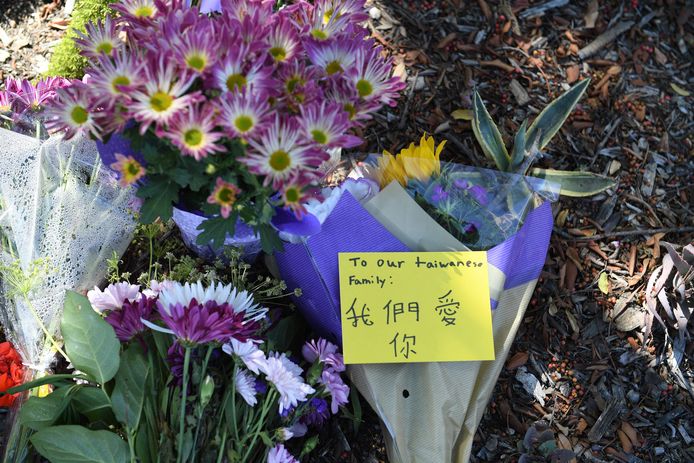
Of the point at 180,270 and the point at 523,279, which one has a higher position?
the point at 180,270

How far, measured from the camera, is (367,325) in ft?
4.49

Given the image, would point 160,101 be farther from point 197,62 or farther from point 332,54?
point 332,54

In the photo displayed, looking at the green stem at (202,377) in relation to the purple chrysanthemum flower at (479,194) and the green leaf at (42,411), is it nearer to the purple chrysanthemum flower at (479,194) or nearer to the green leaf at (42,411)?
the green leaf at (42,411)

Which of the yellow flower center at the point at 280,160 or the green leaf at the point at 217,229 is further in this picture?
the green leaf at the point at 217,229

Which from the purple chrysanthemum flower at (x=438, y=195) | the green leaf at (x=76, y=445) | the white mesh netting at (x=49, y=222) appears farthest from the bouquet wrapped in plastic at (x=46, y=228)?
the purple chrysanthemum flower at (x=438, y=195)

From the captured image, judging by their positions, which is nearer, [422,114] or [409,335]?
[409,335]

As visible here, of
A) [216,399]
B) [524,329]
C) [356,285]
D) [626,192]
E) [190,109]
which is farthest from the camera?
[626,192]

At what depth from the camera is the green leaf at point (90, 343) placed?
1.15 meters

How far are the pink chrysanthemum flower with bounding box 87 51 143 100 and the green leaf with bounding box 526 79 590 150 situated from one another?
1017mm

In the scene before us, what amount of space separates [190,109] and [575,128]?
1286 mm

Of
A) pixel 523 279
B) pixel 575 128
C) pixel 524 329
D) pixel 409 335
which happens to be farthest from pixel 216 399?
pixel 575 128

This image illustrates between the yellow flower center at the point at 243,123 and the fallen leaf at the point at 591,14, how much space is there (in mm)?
1415

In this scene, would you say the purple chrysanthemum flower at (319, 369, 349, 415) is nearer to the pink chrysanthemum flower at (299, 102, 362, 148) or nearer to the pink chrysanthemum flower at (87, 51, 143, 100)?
the pink chrysanthemum flower at (299, 102, 362, 148)

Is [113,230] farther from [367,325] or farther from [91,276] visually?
[367,325]
